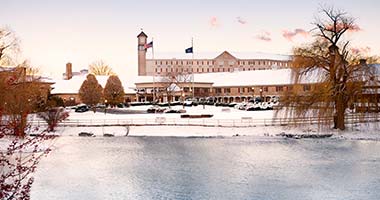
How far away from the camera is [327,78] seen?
1277 inches

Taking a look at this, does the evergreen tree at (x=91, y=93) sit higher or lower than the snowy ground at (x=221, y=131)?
higher

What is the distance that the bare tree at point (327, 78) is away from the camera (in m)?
32.0

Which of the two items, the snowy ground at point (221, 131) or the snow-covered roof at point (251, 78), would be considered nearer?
the snowy ground at point (221, 131)

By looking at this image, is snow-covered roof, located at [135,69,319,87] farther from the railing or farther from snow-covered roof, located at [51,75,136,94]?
the railing

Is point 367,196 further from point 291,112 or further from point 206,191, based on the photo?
point 291,112

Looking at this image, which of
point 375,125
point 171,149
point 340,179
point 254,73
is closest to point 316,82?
point 375,125

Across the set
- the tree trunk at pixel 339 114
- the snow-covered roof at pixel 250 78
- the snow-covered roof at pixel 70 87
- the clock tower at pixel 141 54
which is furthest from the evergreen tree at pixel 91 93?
the clock tower at pixel 141 54

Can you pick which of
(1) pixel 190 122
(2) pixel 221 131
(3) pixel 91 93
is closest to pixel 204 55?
(3) pixel 91 93

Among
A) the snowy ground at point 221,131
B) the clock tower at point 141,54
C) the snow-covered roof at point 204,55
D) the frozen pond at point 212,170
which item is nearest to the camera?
the frozen pond at point 212,170

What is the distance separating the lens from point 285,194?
15500mm

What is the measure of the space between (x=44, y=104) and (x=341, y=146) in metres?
30.1

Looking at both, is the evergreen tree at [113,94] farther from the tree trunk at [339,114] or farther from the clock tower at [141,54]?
the clock tower at [141,54]

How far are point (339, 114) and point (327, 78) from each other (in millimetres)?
2594

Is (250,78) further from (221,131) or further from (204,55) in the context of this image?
(204,55)
